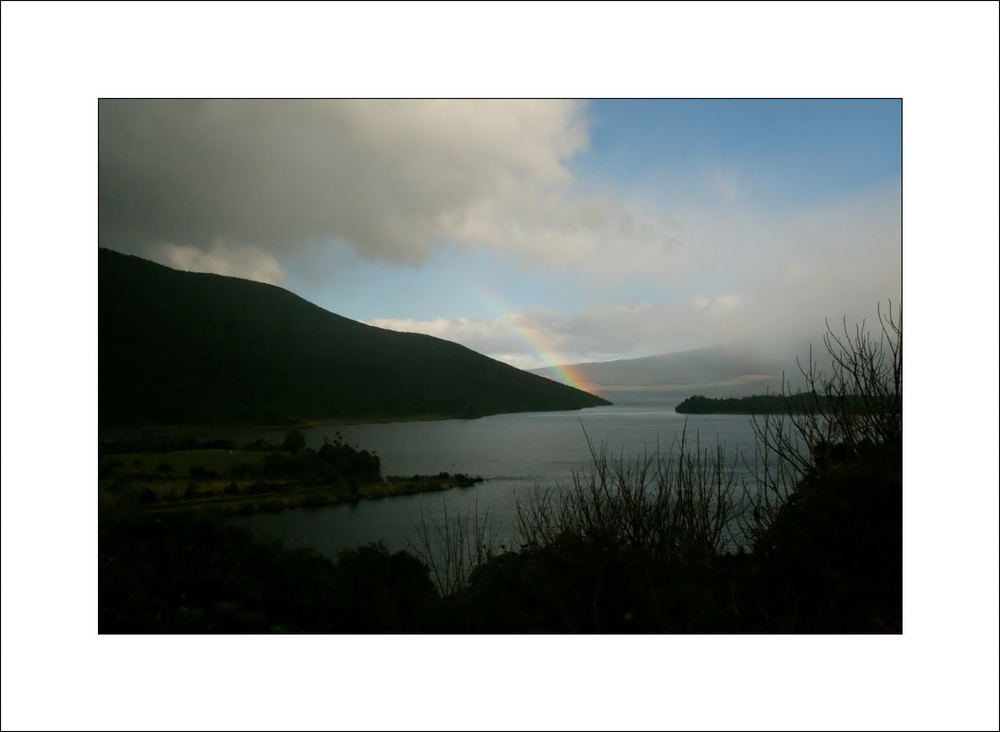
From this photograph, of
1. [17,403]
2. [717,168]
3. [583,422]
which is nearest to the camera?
[17,403]

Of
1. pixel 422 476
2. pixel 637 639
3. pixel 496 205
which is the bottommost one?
pixel 637 639

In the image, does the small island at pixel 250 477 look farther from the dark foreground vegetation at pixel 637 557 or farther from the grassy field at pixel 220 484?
the dark foreground vegetation at pixel 637 557

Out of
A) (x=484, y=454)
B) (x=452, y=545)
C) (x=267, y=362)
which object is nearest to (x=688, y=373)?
(x=484, y=454)

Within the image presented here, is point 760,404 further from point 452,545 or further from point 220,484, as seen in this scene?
point 220,484

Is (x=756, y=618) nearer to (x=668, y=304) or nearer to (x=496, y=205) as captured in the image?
(x=668, y=304)

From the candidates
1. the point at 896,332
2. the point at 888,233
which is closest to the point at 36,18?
the point at 888,233

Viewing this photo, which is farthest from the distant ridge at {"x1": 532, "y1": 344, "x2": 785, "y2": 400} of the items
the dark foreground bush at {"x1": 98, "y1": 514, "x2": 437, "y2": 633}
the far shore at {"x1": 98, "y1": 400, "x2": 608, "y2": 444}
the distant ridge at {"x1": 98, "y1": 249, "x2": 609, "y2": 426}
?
the dark foreground bush at {"x1": 98, "y1": 514, "x2": 437, "y2": 633}

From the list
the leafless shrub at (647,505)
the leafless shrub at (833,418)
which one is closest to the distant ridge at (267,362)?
the leafless shrub at (647,505)
